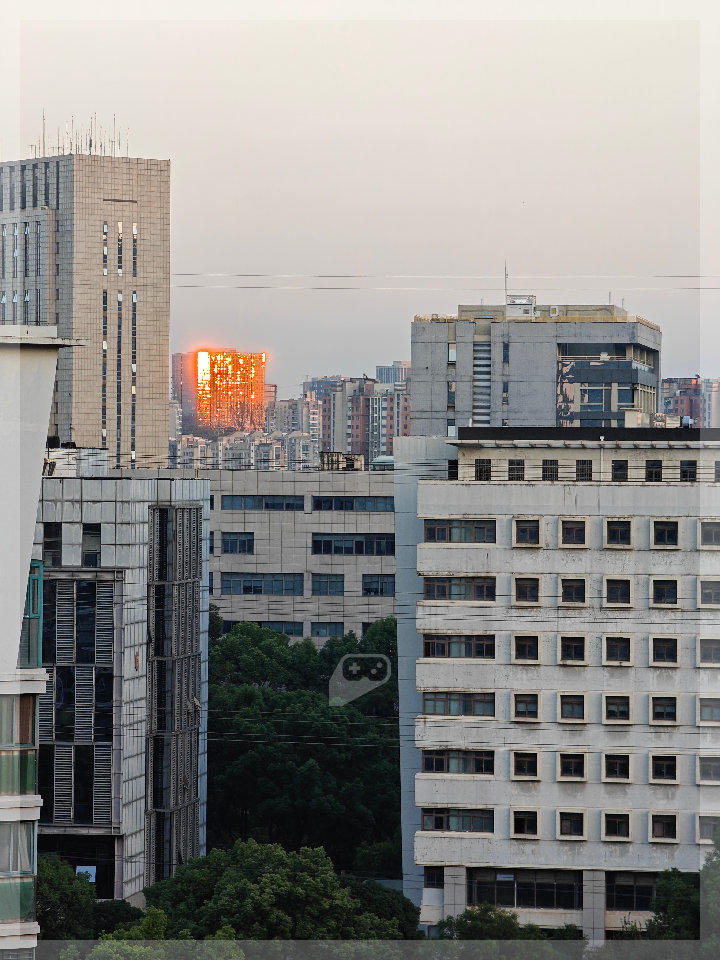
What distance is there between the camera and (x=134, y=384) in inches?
1209

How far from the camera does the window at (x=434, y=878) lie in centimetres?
883

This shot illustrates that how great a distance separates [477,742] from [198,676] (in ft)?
8.57

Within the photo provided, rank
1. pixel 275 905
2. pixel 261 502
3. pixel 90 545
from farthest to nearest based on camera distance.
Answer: pixel 261 502
pixel 90 545
pixel 275 905

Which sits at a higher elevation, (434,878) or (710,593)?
(710,593)

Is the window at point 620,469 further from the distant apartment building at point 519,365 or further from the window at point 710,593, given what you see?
the distant apartment building at point 519,365

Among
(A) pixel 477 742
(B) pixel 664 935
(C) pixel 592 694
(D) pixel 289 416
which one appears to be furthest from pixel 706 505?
(D) pixel 289 416

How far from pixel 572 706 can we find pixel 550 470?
1509 mm

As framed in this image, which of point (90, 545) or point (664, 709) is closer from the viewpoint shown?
point (664, 709)

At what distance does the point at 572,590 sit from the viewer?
8922 millimetres

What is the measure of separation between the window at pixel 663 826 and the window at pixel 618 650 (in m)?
0.94

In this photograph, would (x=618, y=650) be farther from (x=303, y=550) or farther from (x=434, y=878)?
(x=303, y=550)

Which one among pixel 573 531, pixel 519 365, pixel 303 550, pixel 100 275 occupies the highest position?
pixel 100 275

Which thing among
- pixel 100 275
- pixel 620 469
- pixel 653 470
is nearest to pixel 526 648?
pixel 620 469

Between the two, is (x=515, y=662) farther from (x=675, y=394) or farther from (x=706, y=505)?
(x=675, y=394)
